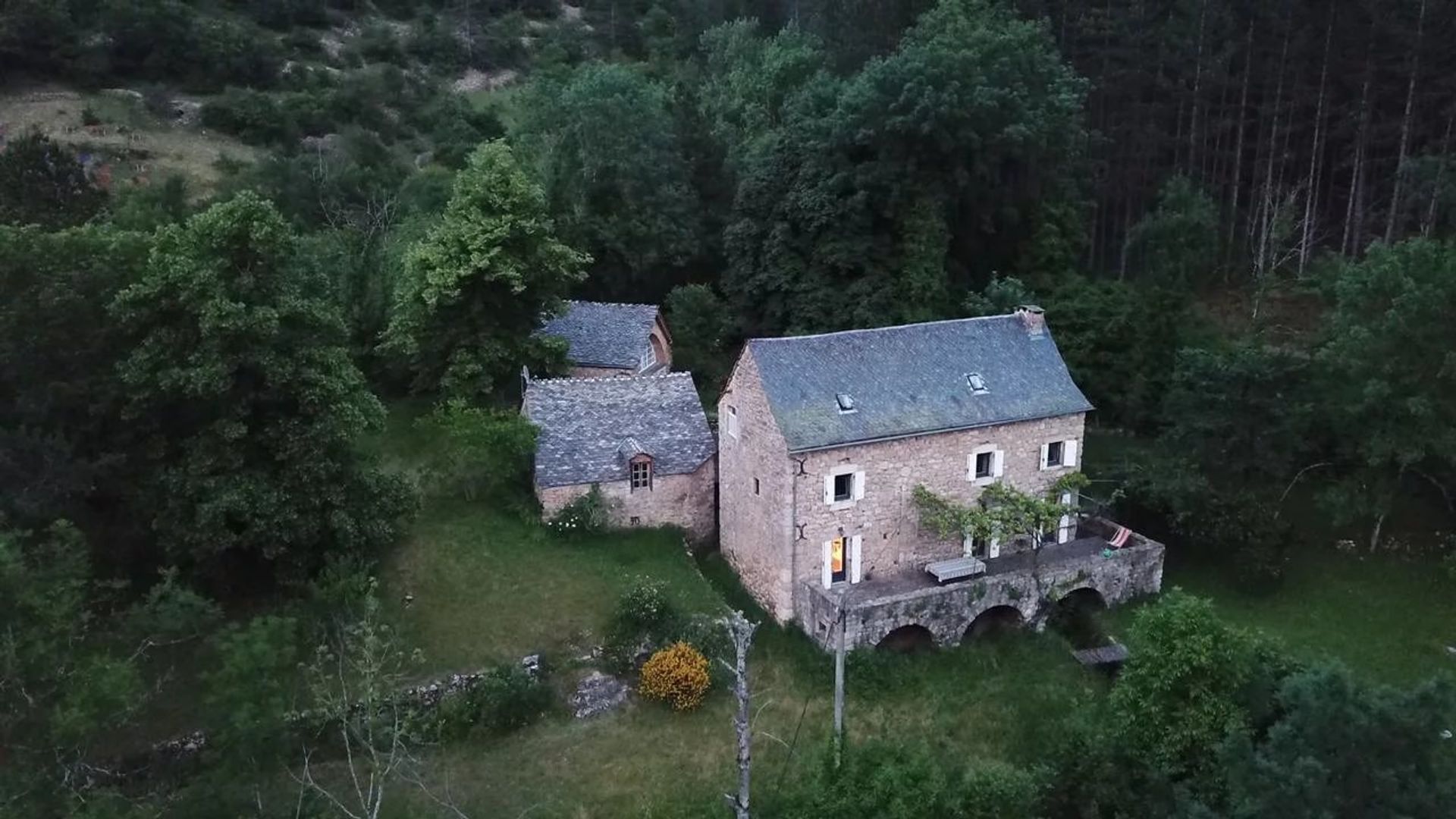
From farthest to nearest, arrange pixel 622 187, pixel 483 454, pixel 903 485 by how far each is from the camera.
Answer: pixel 622 187 < pixel 483 454 < pixel 903 485

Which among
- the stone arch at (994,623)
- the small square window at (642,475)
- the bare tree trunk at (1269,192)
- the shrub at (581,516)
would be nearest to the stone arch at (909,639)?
the stone arch at (994,623)

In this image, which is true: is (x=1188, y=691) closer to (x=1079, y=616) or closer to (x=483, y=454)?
(x=1079, y=616)

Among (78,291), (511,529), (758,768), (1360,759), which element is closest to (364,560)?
(511,529)

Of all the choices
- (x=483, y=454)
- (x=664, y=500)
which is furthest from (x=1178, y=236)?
(x=483, y=454)

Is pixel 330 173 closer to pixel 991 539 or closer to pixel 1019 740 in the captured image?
pixel 991 539

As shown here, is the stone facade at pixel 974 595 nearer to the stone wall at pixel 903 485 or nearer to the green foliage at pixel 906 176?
the stone wall at pixel 903 485

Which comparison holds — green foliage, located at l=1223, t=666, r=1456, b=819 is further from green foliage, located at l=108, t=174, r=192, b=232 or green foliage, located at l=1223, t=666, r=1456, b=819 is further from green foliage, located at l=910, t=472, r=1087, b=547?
green foliage, located at l=108, t=174, r=192, b=232
